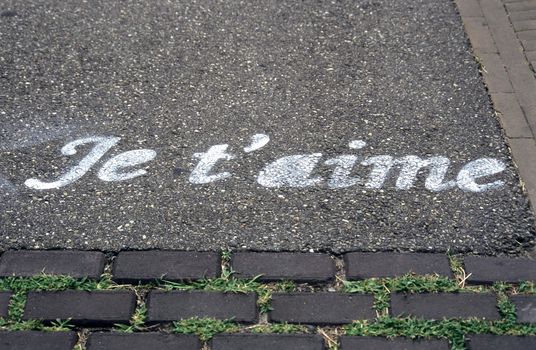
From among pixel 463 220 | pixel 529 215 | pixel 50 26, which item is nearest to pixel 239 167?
pixel 463 220

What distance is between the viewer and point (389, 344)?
10.7 feet

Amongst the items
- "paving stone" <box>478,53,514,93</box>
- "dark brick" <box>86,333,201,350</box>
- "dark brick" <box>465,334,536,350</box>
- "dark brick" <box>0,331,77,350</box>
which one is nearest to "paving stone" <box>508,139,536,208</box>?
"paving stone" <box>478,53,514,93</box>

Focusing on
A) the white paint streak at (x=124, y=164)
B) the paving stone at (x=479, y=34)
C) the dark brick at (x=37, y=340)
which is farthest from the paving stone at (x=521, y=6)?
the dark brick at (x=37, y=340)

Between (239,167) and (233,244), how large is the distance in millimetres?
555

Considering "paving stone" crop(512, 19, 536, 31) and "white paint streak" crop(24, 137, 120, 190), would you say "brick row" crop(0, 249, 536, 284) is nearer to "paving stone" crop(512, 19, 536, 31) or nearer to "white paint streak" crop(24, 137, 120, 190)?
"white paint streak" crop(24, 137, 120, 190)

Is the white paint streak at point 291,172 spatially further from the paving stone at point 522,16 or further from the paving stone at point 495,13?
the paving stone at point 522,16

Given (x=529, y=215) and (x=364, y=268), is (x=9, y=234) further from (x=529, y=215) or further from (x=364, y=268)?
(x=529, y=215)

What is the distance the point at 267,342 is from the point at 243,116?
61.1 inches

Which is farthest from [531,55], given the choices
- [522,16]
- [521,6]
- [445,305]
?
[445,305]

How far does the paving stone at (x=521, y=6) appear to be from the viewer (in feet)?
17.8

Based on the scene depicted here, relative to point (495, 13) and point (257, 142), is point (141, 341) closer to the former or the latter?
point (257, 142)

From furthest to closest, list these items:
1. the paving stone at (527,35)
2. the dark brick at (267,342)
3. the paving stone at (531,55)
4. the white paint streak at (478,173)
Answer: the paving stone at (527,35)
the paving stone at (531,55)
the white paint streak at (478,173)
the dark brick at (267,342)

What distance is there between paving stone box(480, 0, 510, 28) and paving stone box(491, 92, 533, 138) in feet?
2.59

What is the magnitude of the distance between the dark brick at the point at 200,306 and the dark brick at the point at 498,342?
86cm
